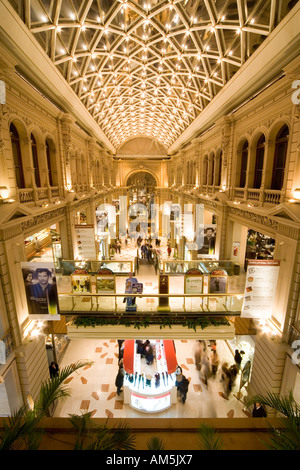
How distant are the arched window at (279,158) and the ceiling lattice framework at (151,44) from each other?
284cm

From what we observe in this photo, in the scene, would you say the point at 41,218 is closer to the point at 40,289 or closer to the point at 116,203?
the point at 40,289

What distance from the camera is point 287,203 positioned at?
626 cm

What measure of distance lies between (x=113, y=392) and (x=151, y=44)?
1601 centimetres

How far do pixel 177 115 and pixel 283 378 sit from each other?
19.9 m

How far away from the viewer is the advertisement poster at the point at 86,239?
10.8m

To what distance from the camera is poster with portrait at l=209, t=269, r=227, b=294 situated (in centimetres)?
807

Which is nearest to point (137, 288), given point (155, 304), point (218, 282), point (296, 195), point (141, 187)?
point (155, 304)

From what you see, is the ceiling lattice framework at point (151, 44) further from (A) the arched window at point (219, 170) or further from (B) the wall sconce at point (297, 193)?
(B) the wall sconce at point (297, 193)

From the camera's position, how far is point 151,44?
39.0 ft

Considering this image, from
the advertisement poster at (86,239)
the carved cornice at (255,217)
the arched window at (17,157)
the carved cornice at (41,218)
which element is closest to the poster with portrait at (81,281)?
the carved cornice at (41,218)

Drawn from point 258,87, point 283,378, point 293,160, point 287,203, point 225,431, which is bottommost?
point 283,378

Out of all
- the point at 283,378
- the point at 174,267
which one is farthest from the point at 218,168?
the point at 283,378

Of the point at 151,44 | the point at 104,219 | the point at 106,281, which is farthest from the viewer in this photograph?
the point at 104,219

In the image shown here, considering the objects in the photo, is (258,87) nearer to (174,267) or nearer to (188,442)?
(174,267)
